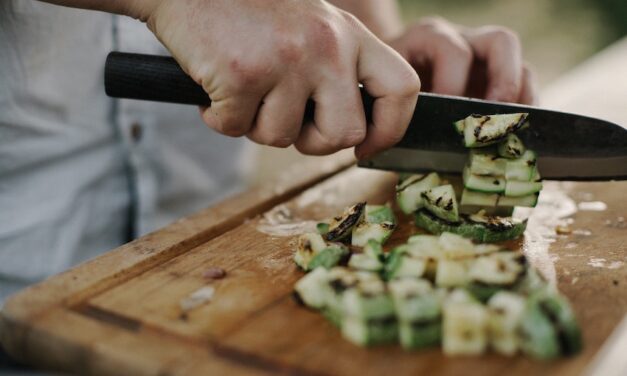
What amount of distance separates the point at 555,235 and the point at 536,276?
47 cm

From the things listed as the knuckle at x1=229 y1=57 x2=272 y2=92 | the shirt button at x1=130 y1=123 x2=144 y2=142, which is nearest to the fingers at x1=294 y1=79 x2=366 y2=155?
the knuckle at x1=229 y1=57 x2=272 y2=92

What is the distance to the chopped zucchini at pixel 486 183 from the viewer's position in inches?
63.2

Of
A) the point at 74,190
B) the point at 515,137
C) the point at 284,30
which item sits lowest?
the point at 74,190

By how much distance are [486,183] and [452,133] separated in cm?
16

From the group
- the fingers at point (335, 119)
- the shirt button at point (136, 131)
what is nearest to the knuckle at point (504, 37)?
the fingers at point (335, 119)

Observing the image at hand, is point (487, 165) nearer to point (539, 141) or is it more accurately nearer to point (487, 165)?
point (487, 165)

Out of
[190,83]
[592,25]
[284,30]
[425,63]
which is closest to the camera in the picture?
[284,30]

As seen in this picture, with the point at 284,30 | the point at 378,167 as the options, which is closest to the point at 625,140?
the point at 378,167

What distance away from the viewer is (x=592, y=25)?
6.68m

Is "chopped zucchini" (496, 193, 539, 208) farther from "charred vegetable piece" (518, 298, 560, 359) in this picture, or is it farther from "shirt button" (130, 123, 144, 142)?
"shirt button" (130, 123, 144, 142)

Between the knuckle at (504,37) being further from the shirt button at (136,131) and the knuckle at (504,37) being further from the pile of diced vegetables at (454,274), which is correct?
the shirt button at (136,131)

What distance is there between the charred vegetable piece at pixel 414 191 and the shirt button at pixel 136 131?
0.80 meters

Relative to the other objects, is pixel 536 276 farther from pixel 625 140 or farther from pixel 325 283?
pixel 625 140

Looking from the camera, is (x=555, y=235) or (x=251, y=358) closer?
(x=251, y=358)
